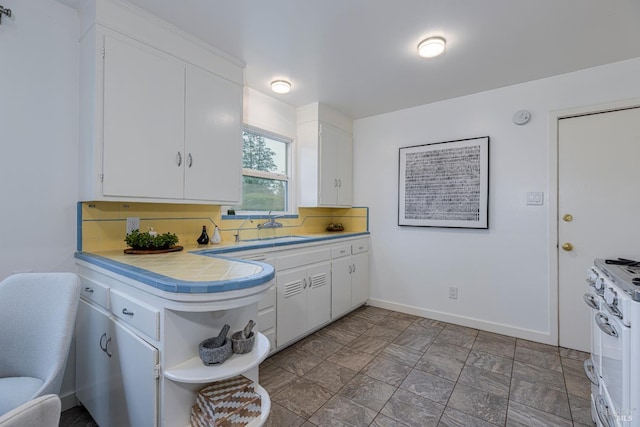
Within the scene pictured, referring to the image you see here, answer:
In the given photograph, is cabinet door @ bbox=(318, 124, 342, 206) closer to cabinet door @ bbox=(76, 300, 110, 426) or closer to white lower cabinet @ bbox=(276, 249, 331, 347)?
white lower cabinet @ bbox=(276, 249, 331, 347)

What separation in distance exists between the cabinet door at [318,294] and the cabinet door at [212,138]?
3.24 feet

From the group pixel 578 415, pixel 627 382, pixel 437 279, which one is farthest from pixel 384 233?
pixel 627 382

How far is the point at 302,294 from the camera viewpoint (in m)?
2.62

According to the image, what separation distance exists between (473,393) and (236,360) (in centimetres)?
163

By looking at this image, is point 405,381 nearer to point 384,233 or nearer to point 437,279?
point 437,279

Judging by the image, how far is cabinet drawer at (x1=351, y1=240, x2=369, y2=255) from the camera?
3354mm

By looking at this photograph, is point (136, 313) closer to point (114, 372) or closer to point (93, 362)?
point (114, 372)

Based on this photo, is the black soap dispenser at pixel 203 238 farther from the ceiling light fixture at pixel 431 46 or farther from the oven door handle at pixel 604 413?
the oven door handle at pixel 604 413

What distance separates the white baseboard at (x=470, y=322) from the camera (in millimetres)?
2658

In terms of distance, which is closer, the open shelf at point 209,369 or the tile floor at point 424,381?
the open shelf at point 209,369

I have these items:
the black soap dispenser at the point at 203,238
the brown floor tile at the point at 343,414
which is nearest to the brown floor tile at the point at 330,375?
the brown floor tile at the point at 343,414

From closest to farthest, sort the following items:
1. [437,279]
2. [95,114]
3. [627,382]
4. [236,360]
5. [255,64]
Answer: [627,382]
[236,360]
[95,114]
[255,64]
[437,279]

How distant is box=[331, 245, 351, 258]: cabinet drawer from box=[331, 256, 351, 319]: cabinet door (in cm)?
4

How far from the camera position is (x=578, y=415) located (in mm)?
1709
